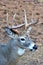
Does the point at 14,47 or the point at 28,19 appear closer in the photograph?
the point at 14,47

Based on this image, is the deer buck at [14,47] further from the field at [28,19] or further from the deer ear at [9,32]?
the field at [28,19]

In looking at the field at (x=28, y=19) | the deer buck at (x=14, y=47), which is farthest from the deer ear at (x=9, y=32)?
the field at (x=28, y=19)

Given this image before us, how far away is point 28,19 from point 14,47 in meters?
3.21

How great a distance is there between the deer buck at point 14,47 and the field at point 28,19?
2.08 ft

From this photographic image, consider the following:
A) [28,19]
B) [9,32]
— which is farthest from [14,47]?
[28,19]

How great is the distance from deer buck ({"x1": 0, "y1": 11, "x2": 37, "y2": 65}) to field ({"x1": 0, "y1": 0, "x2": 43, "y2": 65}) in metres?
0.63

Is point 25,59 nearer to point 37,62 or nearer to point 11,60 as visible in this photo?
point 37,62

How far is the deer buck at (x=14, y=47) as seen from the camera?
7.01m

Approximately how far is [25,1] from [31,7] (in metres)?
0.55

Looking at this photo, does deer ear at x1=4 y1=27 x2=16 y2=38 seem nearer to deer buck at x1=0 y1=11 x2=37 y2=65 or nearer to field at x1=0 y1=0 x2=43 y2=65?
deer buck at x1=0 y1=11 x2=37 y2=65

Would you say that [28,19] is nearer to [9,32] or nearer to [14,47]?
[14,47]

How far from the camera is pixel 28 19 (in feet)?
33.6

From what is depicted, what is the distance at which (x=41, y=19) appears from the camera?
411 inches

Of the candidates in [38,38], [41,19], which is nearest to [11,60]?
[38,38]
